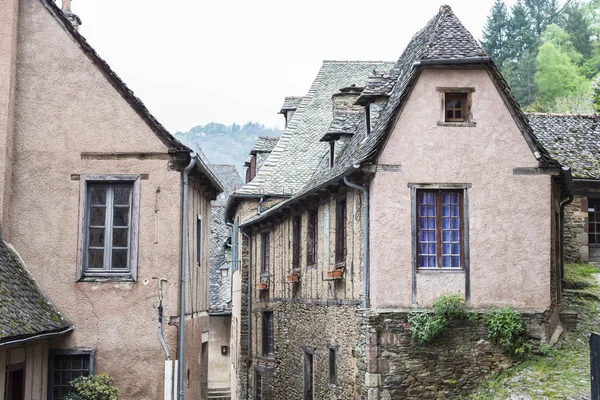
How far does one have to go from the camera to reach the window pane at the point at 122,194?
14.4m

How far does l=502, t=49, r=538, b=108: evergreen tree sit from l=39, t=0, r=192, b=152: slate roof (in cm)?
5412

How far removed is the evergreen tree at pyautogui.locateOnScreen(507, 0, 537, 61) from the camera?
229 feet

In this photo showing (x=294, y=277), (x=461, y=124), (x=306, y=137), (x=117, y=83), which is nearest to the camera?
(x=117, y=83)

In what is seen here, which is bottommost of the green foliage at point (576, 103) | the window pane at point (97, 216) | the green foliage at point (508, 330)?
the green foliage at point (508, 330)

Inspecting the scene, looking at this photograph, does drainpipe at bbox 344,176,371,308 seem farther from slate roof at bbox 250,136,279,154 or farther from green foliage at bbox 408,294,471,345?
slate roof at bbox 250,136,279,154

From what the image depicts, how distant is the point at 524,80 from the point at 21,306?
190ft

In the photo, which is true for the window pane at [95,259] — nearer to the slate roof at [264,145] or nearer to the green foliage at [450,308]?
the green foliage at [450,308]

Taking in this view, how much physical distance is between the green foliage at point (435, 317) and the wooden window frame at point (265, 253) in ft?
35.8

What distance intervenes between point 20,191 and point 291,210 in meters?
9.67

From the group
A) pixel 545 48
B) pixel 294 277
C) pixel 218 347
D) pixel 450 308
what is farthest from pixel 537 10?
pixel 450 308

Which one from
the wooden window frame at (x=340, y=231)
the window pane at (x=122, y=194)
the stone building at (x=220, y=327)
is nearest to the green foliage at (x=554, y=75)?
the stone building at (x=220, y=327)

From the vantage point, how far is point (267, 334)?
27.0m

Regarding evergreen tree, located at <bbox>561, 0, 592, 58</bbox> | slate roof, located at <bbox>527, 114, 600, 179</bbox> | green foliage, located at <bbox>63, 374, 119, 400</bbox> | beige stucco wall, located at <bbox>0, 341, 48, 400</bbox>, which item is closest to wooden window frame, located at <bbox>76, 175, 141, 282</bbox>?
beige stucco wall, located at <bbox>0, 341, 48, 400</bbox>

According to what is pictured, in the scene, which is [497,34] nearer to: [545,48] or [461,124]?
[545,48]
